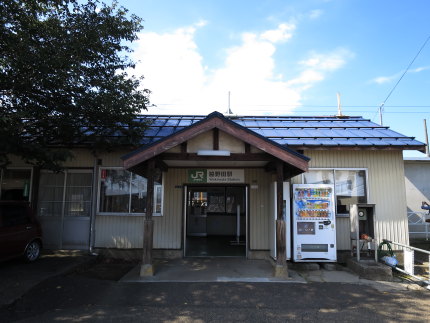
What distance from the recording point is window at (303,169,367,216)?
9156 millimetres

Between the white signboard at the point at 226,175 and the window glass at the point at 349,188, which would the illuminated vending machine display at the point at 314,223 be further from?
the white signboard at the point at 226,175

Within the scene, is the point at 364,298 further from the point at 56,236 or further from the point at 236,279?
the point at 56,236

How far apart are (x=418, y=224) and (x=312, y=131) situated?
7123 millimetres

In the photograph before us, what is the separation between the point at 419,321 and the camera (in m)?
4.74

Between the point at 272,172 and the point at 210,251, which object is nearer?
the point at 272,172

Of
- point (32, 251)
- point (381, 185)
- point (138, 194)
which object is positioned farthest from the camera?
point (138, 194)

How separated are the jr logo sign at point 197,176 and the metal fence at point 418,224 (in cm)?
969

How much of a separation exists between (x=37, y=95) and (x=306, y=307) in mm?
7483

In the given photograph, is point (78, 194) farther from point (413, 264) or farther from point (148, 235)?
point (413, 264)

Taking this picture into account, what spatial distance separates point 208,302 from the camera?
5414 millimetres

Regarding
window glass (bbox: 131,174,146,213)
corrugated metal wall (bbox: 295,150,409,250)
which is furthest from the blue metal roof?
window glass (bbox: 131,174,146,213)

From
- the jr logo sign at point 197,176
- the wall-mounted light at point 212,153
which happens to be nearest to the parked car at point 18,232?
the jr logo sign at point 197,176

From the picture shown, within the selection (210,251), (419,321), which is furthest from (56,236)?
(419,321)

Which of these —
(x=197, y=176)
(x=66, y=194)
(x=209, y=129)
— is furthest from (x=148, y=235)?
(x=66, y=194)
